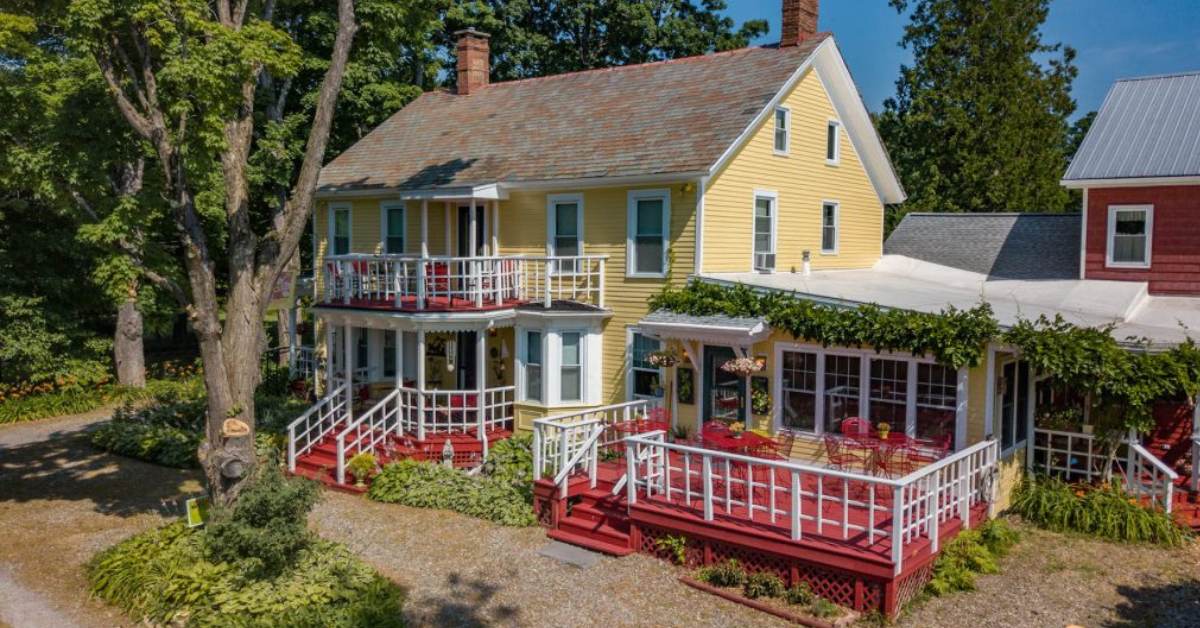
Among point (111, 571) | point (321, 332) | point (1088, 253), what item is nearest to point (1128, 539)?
point (1088, 253)

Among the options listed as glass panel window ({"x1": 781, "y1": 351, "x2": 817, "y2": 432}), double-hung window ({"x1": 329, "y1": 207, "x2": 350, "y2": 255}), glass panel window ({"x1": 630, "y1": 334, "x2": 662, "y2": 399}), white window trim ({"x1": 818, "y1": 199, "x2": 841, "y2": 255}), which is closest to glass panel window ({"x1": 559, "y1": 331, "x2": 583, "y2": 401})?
glass panel window ({"x1": 630, "y1": 334, "x2": 662, "y2": 399})

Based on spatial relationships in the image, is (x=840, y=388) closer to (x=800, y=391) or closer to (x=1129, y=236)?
(x=800, y=391)

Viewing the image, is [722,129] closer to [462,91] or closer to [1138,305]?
[1138,305]

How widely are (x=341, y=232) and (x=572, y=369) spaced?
8.82 metres

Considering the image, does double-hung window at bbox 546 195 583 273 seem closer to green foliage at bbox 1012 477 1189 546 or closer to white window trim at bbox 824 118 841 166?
white window trim at bbox 824 118 841 166

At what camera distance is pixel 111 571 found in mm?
11914

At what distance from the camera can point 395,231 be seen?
2188cm

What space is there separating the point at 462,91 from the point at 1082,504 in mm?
19191

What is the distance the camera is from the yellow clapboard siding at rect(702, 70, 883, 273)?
17.4 meters

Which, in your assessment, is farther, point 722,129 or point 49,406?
point 49,406

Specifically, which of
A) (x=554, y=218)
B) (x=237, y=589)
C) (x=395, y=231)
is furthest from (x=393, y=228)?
(x=237, y=589)

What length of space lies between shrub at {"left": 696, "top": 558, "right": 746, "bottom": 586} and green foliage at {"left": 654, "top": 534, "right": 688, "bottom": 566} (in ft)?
1.24

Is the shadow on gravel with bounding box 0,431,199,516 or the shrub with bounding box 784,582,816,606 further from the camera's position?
the shadow on gravel with bounding box 0,431,199,516

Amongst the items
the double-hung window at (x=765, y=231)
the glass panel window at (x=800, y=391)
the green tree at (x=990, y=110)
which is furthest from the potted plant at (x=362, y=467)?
the green tree at (x=990, y=110)
